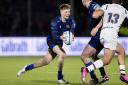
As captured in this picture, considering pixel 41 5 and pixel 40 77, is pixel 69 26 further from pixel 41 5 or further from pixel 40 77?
pixel 41 5

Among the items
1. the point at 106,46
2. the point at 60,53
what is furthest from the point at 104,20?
the point at 60,53

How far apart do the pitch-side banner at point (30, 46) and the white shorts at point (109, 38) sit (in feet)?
38.6

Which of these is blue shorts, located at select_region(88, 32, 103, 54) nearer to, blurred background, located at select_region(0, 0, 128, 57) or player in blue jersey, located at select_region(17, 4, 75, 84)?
player in blue jersey, located at select_region(17, 4, 75, 84)

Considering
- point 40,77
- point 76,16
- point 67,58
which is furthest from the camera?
point 76,16

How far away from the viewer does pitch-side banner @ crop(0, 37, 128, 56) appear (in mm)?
22484

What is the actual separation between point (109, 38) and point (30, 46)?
12377 mm

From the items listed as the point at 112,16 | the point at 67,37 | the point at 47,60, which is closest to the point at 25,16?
the point at 47,60

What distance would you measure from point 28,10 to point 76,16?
2.17 m

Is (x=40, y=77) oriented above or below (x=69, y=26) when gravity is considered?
below

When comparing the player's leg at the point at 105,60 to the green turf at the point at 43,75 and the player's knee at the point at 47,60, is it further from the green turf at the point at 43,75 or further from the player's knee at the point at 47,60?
the player's knee at the point at 47,60

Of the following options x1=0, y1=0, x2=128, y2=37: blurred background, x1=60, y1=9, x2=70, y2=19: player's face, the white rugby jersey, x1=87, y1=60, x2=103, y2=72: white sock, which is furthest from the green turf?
x1=0, y1=0, x2=128, y2=37: blurred background

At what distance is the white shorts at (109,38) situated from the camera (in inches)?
415

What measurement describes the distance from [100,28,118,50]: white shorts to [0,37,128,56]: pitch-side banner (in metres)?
11.8

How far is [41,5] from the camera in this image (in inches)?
982
